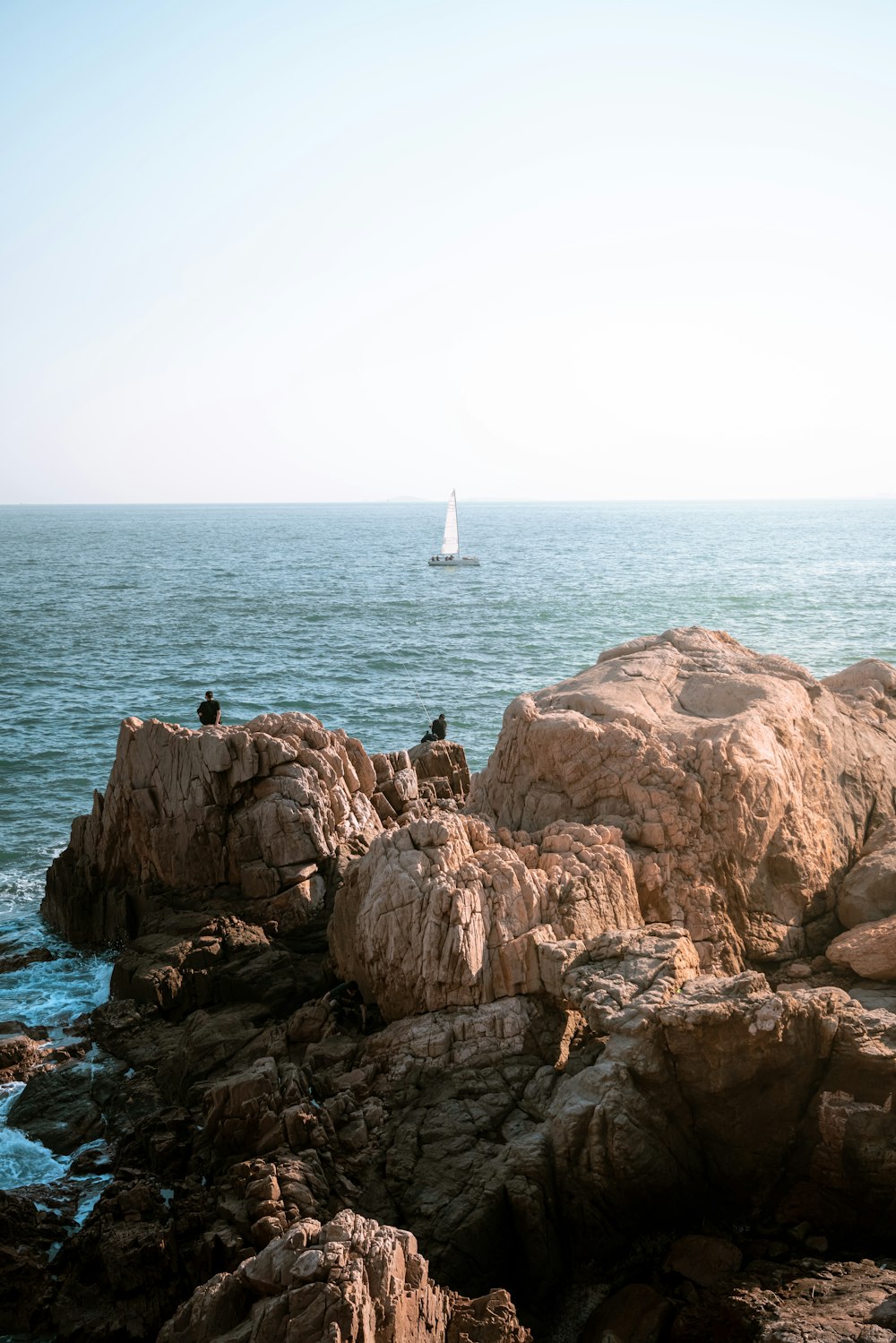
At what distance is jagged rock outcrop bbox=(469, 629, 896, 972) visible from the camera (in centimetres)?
1542

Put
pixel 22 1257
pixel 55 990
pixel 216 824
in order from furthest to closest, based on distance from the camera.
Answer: pixel 216 824, pixel 55 990, pixel 22 1257

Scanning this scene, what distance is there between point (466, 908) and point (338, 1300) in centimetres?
546

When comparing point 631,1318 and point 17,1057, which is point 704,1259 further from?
point 17,1057

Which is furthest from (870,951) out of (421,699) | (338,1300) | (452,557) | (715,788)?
(452,557)

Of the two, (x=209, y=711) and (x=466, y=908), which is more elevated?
(x=209, y=711)

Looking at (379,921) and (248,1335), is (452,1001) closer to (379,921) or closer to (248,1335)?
(379,921)

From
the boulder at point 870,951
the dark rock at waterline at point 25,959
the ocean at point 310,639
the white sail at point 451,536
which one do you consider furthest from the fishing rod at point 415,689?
the white sail at point 451,536

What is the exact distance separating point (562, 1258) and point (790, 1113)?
2840 millimetres

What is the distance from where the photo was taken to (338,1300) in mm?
8750

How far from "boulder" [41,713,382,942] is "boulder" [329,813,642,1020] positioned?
3.26 metres

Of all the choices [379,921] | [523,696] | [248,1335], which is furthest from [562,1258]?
[523,696]

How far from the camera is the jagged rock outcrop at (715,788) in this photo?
15422 mm

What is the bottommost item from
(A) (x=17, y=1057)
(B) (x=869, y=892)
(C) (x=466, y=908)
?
(A) (x=17, y=1057)

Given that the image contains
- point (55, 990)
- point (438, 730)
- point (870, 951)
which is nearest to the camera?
point (870, 951)
